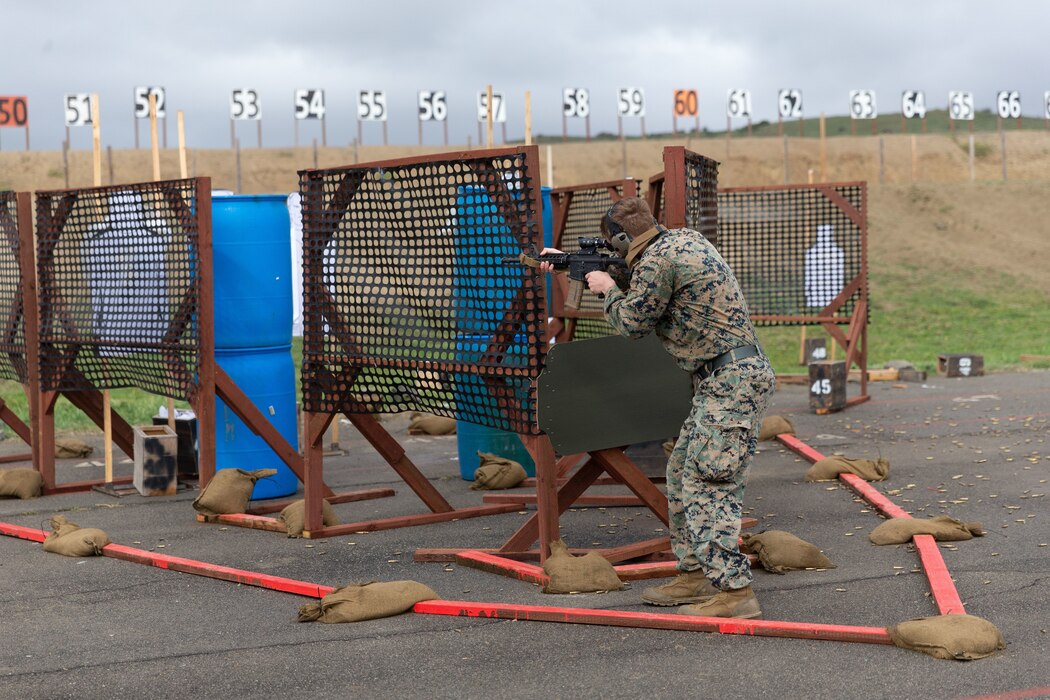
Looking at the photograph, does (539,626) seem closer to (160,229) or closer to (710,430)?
(710,430)

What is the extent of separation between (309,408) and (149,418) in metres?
6.21

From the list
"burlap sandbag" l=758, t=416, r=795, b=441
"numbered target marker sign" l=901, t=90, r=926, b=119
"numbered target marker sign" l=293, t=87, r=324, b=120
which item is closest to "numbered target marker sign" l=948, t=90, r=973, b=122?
"numbered target marker sign" l=901, t=90, r=926, b=119

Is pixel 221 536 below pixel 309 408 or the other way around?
below

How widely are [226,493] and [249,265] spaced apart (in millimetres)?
1675

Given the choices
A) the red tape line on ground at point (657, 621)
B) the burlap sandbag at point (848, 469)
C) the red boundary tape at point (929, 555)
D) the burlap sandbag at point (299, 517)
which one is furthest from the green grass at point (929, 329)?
the red tape line on ground at point (657, 621)

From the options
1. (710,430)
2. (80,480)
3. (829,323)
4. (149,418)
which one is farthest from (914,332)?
(710,430)

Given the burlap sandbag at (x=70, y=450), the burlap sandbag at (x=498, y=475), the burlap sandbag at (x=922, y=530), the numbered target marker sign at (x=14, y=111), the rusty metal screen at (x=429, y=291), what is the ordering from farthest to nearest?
the numbered target marker sign at (x=14, y=111)
the burlap sandbag at (x=70, y=450)
the burlap sandbag at (x=498, y=475)
the burlap sandbag at (x=922, y=530)
the rusty metal screen at (x=429, y=291)

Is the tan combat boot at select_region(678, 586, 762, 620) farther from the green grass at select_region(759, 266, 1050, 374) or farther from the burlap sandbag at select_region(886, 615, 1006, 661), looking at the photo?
the green grass at select_region(759, 266, 1050, 374)

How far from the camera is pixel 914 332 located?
2622 centimetres

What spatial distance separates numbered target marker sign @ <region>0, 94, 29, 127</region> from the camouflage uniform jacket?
53770 mm

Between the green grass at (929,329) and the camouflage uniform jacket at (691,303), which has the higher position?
the camouflage uniform jacket at (691,303)

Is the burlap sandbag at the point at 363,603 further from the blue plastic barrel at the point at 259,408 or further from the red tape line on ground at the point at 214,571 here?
the blue plastic barrel at the point at 259,408

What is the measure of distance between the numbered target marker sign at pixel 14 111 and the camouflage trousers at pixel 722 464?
5402 centimetres

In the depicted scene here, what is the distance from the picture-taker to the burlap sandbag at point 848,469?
9117mm
